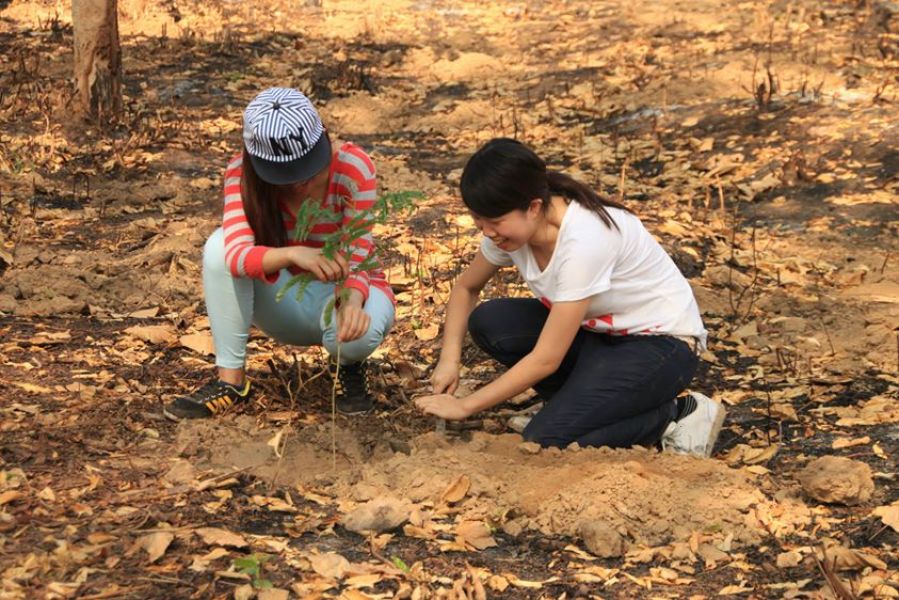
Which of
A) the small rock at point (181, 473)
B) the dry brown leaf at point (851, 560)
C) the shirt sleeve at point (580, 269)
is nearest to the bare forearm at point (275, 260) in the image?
the small rock at point (181, 473)

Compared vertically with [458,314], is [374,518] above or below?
below

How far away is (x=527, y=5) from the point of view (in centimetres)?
1243

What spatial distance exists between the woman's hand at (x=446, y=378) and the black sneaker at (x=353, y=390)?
0.33 meters

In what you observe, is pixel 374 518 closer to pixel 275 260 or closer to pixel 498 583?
pixel 498 583

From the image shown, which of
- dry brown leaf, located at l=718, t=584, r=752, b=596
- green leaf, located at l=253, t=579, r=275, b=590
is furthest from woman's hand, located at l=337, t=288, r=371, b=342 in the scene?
dry brown leaf, located at l=718, t=584, r=752, b=596

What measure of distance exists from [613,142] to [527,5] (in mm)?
4524

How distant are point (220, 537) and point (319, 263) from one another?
0.93 metres

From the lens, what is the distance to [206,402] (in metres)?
3.95

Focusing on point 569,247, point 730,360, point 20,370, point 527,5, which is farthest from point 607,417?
point 527,5

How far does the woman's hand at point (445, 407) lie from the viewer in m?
3.71

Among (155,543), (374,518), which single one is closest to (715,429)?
(374,518)

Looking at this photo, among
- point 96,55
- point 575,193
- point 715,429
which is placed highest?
point 96,55

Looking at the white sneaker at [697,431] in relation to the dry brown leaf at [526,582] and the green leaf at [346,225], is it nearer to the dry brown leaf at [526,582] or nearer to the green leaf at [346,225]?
the dry brown leaf at [526,582]

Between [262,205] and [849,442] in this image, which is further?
[849,442]
